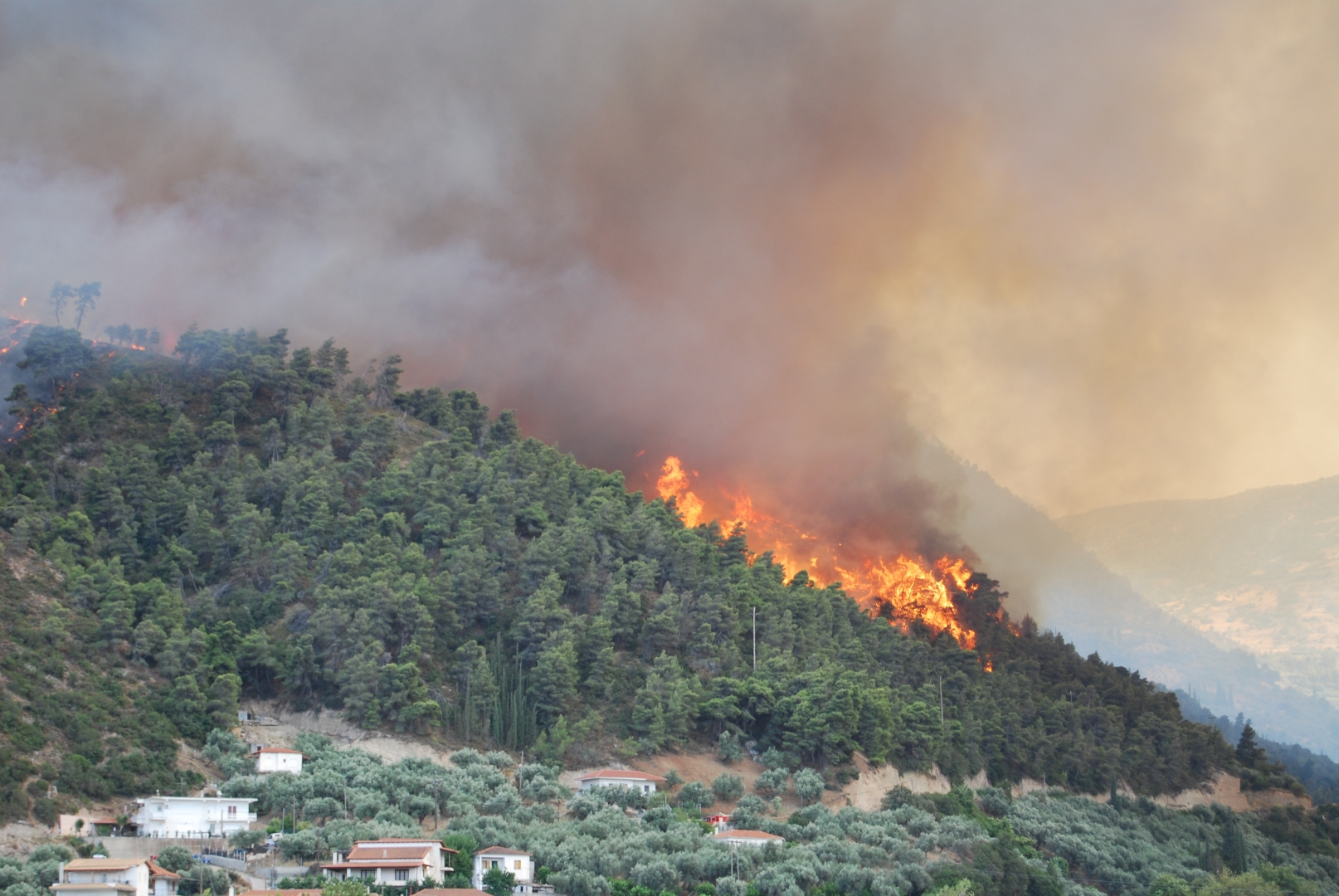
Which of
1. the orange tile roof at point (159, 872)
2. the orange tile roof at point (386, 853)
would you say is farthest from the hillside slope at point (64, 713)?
the orange tile roof at point (386, 853)

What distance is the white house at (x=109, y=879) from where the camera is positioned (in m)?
53.8

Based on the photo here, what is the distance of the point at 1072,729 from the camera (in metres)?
109

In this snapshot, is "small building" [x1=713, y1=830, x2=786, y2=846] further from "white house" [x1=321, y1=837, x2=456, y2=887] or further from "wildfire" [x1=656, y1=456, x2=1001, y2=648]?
"wildfire" [x1=656, y1=456, x2=1001, y2=648]

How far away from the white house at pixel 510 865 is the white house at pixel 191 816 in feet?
43.8

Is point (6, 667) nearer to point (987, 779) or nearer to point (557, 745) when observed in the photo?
point (557, 745)

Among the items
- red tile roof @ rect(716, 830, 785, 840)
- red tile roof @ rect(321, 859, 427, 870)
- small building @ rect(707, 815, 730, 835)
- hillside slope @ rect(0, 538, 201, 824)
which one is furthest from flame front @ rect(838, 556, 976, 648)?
red tile roof @ rect(321, 859, 427, 870)

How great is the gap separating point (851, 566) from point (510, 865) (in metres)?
76.8

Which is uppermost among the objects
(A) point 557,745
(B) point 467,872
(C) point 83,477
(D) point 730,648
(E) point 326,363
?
(E) point 326,363

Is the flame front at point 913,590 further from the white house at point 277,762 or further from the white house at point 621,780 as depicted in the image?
the white house at point 277,762

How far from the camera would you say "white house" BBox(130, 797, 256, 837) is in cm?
6438

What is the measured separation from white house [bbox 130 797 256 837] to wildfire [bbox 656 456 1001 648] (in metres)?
66.8

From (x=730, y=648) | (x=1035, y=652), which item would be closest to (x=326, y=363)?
(x=730, y=648)

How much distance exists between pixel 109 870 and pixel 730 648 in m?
49.8

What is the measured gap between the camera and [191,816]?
214 ft
